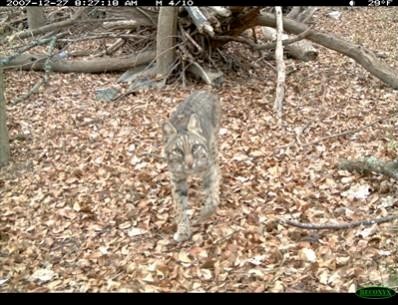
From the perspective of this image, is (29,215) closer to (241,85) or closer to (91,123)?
(91,123)

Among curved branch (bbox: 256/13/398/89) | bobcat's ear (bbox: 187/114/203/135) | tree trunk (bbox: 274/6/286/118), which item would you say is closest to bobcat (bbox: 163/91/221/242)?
bobcat's ear (bbox: 187/114/203/135)

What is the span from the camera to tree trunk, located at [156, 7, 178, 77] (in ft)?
34.2

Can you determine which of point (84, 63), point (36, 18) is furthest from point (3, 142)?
point (36, 18)

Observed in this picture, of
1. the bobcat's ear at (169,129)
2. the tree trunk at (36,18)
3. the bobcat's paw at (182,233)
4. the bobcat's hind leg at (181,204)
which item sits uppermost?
the tree trunk at (36,18)

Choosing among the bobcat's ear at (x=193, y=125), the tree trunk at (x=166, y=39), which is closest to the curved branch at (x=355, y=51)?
the tree trunk at (x=166, y=39)

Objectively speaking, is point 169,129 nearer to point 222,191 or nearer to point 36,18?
point 222,191

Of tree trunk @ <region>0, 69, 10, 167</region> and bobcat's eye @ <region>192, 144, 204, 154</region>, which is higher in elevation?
bobcat's eye @ <region>192, 144, 204, 154</region>

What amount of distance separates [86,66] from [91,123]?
111 inches

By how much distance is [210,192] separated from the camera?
6.56 meters

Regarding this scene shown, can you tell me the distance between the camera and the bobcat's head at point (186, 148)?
6.12 metres

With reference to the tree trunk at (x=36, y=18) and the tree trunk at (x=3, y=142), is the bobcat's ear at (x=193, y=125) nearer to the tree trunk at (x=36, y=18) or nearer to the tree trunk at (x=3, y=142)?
the tree trunk at (x=3, y=142)

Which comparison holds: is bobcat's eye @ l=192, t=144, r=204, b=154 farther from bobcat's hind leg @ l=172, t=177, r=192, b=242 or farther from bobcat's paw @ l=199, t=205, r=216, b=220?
bobcat's paw @ l=199, t=205, r=216, b=220

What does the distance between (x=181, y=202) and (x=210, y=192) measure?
1.24ft
